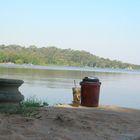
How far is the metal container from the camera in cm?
1194

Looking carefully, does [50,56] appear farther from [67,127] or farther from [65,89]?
[67,127]

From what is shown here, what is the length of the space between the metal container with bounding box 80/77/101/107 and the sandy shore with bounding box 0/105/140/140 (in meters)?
2.51

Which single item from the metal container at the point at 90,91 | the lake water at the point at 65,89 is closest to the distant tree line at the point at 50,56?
the lake water at the point at 65,89

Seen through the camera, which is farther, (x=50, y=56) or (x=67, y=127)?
(x=50, y=56)

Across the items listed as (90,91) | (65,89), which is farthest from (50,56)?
(90,91)

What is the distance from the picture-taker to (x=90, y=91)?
1195 centimetres

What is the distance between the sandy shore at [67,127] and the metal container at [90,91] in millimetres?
2515

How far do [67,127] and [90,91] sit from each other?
4.25m

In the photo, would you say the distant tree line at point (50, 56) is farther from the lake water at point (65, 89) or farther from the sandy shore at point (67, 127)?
the sandy shore at point (67, 127)

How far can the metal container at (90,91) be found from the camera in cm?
1194

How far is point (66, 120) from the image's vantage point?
821cm

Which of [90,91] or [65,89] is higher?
[90,91]

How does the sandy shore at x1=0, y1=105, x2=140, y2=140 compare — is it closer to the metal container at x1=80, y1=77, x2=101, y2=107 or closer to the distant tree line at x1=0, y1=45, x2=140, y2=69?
the metal container at x1=80, y1=77, x2=101, y2=107

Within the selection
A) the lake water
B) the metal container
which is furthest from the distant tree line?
the metal container
